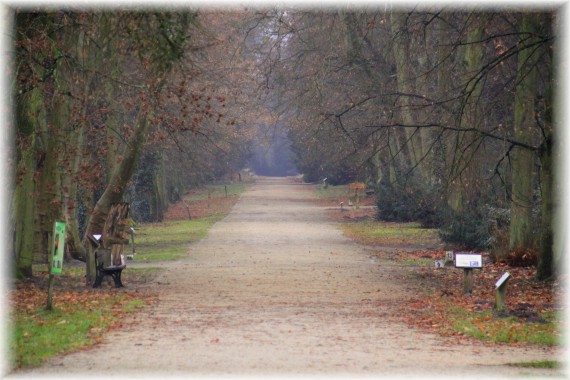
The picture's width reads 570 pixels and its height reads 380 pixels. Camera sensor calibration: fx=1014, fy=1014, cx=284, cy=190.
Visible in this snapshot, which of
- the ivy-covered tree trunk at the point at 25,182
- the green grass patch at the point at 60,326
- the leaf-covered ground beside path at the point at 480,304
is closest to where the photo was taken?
the green grass patch at the point at 60,326

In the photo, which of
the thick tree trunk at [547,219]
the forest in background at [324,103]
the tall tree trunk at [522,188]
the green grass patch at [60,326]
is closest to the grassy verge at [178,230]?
the forest in background at [324,103]

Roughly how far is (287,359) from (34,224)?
11443mm

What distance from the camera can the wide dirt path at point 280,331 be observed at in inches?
398

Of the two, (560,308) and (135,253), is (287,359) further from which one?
(135,253)

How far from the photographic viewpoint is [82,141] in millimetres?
22797

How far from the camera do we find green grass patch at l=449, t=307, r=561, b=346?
1224 cm

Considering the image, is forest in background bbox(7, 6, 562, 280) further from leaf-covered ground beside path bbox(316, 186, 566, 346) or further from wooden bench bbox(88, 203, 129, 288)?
leaf-covered ground beside path bbox(316, 186, 566, 346)

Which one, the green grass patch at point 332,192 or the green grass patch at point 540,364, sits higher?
the green grass patch at point 332,192

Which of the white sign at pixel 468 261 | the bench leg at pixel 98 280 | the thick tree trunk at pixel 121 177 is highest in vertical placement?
the thick tree trunk at pixel 121 177

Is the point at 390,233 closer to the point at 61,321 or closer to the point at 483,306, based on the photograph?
the point at 483,306

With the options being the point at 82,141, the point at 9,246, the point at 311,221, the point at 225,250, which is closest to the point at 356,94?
the point at 311,221

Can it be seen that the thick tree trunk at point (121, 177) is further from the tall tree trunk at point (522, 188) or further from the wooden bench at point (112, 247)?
the tall tree trunk at point (522, 188)

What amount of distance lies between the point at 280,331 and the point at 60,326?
9.17ft

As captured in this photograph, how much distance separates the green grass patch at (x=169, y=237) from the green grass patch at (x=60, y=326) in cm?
958
